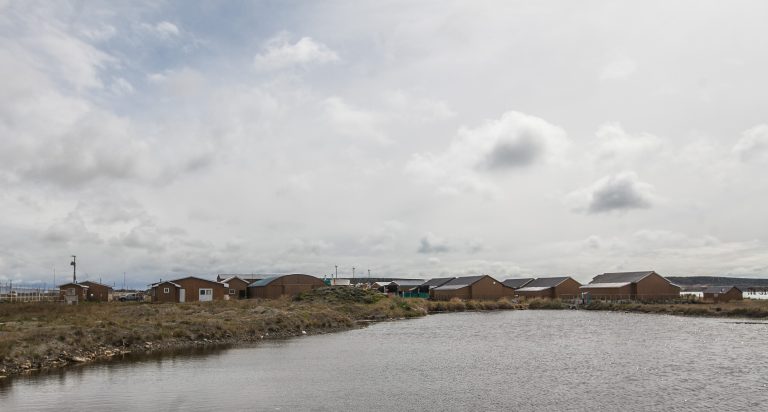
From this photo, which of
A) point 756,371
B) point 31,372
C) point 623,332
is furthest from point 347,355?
point 623,332

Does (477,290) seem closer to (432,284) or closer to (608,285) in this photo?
(608,285)

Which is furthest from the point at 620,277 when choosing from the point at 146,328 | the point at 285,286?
the point at 146,328

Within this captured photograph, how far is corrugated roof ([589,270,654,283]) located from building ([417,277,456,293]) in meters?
37.6

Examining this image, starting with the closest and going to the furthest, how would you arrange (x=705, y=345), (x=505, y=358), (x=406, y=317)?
(x=505, y=358), (x=705, y=345), (x=406, y=317)

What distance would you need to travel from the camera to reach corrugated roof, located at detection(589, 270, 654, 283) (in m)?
110

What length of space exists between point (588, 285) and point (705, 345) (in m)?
84.4

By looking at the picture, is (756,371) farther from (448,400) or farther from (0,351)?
(0,351)

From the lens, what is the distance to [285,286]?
111 m

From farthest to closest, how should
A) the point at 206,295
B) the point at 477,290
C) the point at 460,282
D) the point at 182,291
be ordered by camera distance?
1. the point at 460,282
2. the point at 477,290
3. the point at 206,295
4. the point at 182,291

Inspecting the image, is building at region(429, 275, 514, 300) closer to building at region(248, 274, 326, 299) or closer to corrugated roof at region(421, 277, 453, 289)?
corrugated roof at region(421, 277, 453, 289)

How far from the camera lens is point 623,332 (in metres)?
54.0

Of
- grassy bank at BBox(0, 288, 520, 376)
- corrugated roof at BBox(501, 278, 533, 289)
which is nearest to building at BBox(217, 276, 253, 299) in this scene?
grassy bank at BBox(0, 288, 520, 376)

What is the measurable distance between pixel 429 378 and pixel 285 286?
277 feet

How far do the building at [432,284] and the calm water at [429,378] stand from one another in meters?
103
